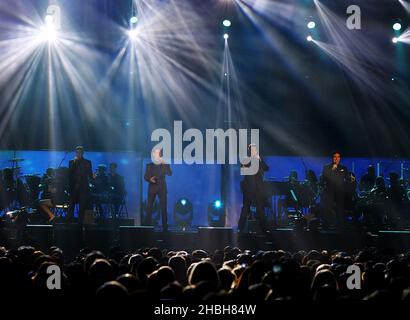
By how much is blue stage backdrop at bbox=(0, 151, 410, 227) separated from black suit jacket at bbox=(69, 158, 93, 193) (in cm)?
612

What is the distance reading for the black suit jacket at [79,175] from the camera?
1094 cm

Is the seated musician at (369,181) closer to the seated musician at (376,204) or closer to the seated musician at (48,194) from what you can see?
the seated musician at (376,204)

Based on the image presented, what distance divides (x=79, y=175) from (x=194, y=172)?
7431 millimetres

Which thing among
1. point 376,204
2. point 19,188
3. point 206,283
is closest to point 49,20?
point 19,188

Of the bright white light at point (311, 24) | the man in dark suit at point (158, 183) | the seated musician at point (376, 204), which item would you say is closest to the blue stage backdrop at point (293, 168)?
the seated musician at point (376, 204)

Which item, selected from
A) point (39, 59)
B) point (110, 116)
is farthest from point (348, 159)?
point (39, 59)

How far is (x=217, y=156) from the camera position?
1527cm

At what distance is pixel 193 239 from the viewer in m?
10.1

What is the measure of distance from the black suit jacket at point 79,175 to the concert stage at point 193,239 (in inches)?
41.9

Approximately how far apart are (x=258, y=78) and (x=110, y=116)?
4836 mm

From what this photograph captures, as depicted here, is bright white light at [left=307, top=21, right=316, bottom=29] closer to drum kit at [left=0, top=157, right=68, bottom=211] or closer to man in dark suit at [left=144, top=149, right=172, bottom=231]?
man in dark suit at [left=144, top=149, right=172, bottom=231]

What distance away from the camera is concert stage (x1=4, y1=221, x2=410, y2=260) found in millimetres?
9836

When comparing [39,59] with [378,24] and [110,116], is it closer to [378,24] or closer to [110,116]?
[110,116]

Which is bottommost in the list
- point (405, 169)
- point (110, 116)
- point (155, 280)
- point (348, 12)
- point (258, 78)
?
point (155, 280)
